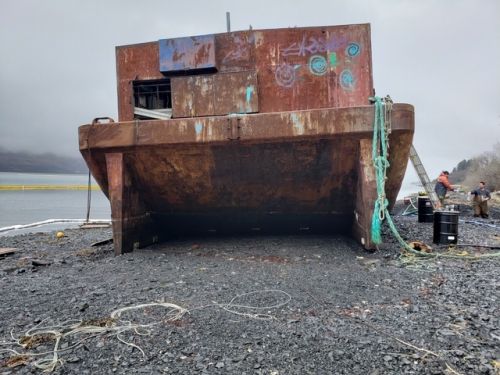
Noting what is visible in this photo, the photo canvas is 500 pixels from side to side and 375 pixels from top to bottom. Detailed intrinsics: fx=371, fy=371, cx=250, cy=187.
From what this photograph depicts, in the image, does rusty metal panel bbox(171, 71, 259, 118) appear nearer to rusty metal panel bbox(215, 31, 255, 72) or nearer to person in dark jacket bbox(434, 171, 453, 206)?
rusty metal panel bbox(215, 31, 255, 72)

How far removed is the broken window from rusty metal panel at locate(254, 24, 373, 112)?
1510 mm

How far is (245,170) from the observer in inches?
209

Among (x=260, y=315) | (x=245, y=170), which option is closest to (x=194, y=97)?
(x=245, y=170)

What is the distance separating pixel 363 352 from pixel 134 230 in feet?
13.8

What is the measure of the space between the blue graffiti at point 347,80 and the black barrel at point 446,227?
2249 mm

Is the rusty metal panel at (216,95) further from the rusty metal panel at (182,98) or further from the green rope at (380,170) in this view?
the green rope at (380,170)

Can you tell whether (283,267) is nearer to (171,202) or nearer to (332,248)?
(332,248)

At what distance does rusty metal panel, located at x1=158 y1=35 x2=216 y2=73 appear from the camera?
5480mm

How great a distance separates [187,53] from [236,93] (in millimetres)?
964

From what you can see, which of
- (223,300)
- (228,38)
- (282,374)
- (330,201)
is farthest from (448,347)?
(228,38)

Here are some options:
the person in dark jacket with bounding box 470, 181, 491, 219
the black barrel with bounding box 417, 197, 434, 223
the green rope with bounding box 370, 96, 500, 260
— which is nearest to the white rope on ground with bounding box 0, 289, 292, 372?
the green rope with bounding box 370, 96, 500, 260

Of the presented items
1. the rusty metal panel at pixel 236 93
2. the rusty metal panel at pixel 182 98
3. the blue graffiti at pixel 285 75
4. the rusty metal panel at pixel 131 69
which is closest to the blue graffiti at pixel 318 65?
the blue graffiti at pixel 285 75

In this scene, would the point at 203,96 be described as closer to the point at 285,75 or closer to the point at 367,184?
the point at 285,75

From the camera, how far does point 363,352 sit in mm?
2182
